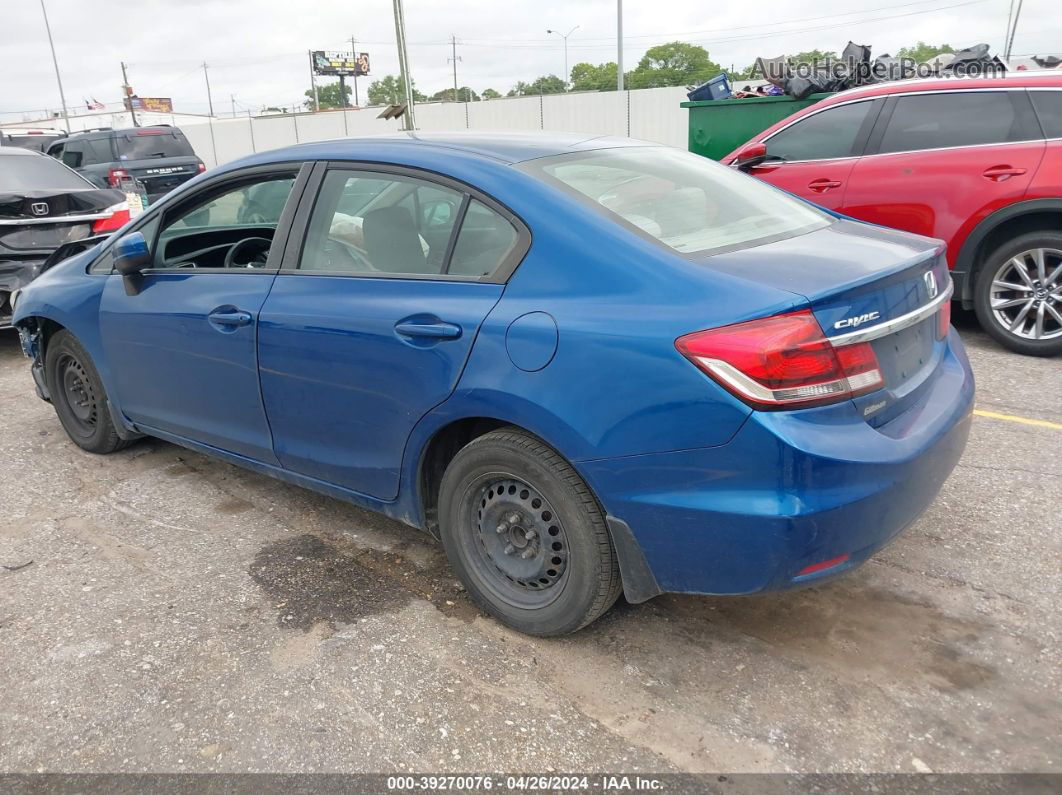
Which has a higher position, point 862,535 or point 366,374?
point 366,374

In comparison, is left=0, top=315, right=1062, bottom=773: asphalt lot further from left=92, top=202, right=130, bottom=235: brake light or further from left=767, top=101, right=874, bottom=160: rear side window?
left=92, top=202, right=130, bottom=235: brake light

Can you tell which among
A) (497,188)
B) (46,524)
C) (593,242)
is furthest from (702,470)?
(46,524)

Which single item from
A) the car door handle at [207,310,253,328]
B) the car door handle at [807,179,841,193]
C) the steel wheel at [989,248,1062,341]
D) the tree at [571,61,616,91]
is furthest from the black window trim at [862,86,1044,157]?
the tree at [571,61,616,91]

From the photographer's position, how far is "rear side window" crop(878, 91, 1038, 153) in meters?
5.78

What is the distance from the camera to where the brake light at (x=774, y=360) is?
221cm

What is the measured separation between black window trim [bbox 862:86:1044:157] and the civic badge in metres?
3.65

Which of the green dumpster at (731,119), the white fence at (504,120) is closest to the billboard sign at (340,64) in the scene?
the white fence at (504,120)

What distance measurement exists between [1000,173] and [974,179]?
16 centimetres

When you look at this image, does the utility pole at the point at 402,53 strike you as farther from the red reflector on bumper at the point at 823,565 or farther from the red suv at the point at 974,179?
the red reflector on bumper at the point at 823,565

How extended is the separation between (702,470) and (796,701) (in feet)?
2.64

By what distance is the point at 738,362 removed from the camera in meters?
2.22

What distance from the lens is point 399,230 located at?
3.09m

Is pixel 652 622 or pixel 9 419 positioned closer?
pixel 652 622

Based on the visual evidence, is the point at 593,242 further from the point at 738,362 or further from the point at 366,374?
the point at 366,374
